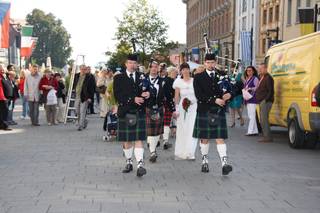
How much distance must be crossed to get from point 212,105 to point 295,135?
13.1 ft

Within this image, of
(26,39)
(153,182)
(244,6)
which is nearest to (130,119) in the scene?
(153,182)

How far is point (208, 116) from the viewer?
28.0ft

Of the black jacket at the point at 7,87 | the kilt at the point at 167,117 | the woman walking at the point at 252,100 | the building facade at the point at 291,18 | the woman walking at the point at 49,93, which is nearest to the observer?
the kilt at the point at 167,117

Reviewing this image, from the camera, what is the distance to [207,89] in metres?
8.41

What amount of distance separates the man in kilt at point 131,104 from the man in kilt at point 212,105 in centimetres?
83

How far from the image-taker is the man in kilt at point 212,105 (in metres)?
8.41

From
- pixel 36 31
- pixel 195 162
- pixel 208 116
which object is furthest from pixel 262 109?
pixel 36 31

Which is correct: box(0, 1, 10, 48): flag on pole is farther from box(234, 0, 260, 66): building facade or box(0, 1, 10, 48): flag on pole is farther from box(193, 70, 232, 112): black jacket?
box(234, 0, 260, 66): building facade

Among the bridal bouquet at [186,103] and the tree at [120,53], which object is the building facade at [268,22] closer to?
the tree at [120,53]

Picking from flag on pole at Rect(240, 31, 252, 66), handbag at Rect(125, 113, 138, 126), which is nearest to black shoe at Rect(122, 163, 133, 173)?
handbag at Rect(125, 113, 138, 126)

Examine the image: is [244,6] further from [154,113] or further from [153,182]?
[153,182]

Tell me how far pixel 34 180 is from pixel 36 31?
130 meters

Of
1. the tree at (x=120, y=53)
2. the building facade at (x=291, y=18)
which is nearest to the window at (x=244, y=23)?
the building facade at (x=291, y=18)

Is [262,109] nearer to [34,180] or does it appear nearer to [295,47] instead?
[295,47]
